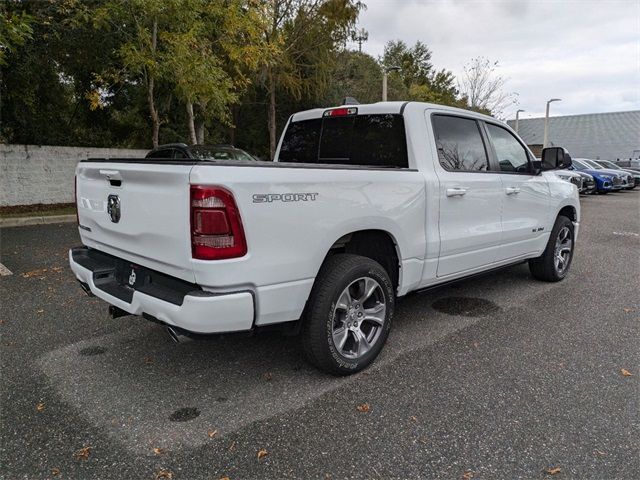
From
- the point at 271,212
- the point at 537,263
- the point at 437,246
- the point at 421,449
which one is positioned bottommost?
the point at 421,449

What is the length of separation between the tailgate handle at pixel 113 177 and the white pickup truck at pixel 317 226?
13 mm

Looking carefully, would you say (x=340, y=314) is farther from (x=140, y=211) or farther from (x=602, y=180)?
(x=602, y=180)

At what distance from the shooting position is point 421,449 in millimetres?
2363

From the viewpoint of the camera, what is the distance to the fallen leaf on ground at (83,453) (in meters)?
2.29

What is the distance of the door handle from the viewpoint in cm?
364

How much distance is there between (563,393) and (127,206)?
3.03 metres

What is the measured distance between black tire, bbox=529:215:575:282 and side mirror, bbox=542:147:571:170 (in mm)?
771

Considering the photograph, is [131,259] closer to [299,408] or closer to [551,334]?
[299,408]

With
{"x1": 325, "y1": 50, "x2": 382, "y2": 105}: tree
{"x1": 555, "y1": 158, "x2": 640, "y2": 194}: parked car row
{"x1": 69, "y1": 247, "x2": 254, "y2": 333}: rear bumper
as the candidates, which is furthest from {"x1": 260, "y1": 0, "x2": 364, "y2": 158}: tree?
{"x1": 69, "y1": 247, "x2": 254, "y2": 333}: rear bumper

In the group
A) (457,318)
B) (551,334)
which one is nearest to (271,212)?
(457,318)

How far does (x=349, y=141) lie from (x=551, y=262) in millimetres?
3058

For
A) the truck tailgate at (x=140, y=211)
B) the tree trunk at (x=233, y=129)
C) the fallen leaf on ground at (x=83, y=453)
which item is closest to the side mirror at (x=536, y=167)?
the truck tailgate at (x=140, y=211)

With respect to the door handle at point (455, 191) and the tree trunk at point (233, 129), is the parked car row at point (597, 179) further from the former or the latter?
the door handle at point (455, 191)

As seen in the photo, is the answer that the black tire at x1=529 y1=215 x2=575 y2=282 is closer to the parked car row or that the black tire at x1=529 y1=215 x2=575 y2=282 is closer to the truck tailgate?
the truck tailgate
